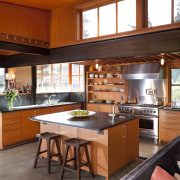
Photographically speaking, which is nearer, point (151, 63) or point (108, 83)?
point (151, 63)

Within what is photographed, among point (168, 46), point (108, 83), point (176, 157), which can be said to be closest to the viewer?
point (176, 157)

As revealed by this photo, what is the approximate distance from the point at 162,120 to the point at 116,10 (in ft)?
10.7

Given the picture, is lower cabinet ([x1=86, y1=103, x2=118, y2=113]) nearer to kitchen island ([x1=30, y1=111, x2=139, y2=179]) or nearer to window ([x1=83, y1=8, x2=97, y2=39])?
kitchen island ([x1=30, y1=111, x2=139, y2=179])

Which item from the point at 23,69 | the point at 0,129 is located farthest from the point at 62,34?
the point at 0,129

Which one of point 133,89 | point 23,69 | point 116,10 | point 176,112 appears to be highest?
point 116,10

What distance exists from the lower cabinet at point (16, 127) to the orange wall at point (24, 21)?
214cm

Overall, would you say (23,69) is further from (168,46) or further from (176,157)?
(176,157)

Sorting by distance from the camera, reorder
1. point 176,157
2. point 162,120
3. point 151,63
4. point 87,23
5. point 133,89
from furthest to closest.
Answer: point 133,89
point 151,63
point 162,120
point 87,23
point 176,157

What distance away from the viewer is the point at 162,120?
5570 millimetres

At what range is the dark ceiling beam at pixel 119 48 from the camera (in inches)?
128

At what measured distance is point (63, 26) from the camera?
4.59 metres

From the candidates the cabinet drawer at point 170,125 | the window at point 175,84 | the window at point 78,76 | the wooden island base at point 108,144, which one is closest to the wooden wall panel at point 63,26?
the wooden island base at point 108,144

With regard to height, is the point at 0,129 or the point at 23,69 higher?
the point at 23,69

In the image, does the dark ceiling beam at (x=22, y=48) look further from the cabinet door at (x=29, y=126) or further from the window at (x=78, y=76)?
the window at (x=78, y=76)
